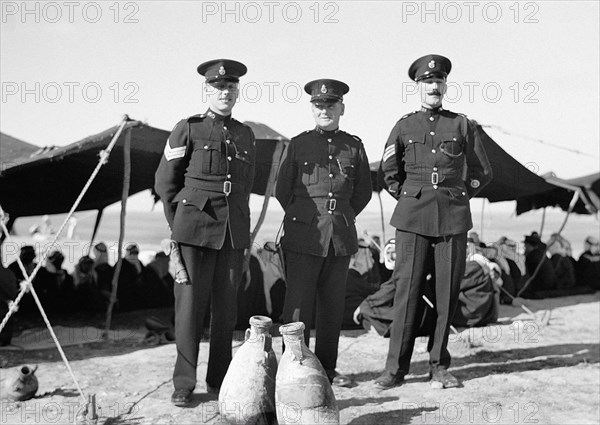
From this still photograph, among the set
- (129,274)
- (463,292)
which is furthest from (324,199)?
(129,274)

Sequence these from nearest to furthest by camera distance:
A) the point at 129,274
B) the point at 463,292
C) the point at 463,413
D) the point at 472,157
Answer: the point at 463,413 < the point at 472,157 < the point at 463,292 < the point at 129,274

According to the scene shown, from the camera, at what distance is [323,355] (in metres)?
4.11

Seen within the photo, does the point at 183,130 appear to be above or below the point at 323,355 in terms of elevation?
above

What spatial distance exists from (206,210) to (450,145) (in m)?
1.79

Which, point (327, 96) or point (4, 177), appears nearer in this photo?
point (327, 96)

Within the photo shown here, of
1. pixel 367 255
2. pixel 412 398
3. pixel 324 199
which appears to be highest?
pixel 324 199

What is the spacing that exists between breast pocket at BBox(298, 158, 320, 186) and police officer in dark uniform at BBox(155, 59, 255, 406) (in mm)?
468

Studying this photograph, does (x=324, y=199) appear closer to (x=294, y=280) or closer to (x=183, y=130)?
(x=294, y=280)

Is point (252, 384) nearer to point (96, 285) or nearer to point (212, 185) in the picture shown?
point (212, 185)

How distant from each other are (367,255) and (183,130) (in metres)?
4.02

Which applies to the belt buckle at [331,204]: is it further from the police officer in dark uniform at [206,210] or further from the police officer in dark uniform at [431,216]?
the police officer in dark uniform at [206,210]

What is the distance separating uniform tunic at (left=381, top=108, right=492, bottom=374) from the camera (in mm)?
4109
